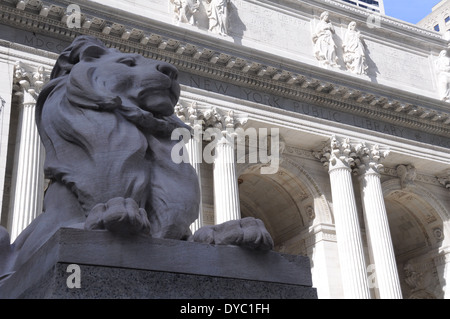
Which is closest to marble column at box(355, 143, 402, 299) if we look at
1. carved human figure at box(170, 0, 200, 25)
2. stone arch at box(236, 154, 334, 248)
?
stone arch at box(236, 154, 334, 248)

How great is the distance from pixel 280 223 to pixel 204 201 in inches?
208

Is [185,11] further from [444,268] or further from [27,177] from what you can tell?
[444,268]

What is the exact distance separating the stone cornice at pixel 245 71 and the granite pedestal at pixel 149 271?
15.0 meters

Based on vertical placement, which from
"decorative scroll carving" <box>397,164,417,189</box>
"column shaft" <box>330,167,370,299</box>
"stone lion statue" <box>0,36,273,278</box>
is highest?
"decorative scroll carving" <box>397,164,417,189</box>

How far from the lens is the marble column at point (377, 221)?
20328 millimetres

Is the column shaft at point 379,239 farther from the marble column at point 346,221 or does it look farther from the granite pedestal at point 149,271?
the granite pedestal at point 149,271

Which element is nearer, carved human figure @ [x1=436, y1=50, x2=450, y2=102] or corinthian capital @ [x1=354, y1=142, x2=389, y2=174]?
corinthian capital @ [x1=354, y1=142, x2=389, y2=174]

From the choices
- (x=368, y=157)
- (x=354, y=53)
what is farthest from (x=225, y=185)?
(x=354, y=53)

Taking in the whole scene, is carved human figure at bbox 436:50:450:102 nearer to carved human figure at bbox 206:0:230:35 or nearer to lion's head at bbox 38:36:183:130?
carved human figure at bbox 206:0:230:35

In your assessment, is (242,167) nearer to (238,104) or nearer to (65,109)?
(238,104)

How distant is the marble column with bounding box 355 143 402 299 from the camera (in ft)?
66.7

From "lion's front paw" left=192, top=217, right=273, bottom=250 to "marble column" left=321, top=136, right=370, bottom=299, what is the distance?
16.0 m

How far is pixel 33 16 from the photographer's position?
17.3 metres
